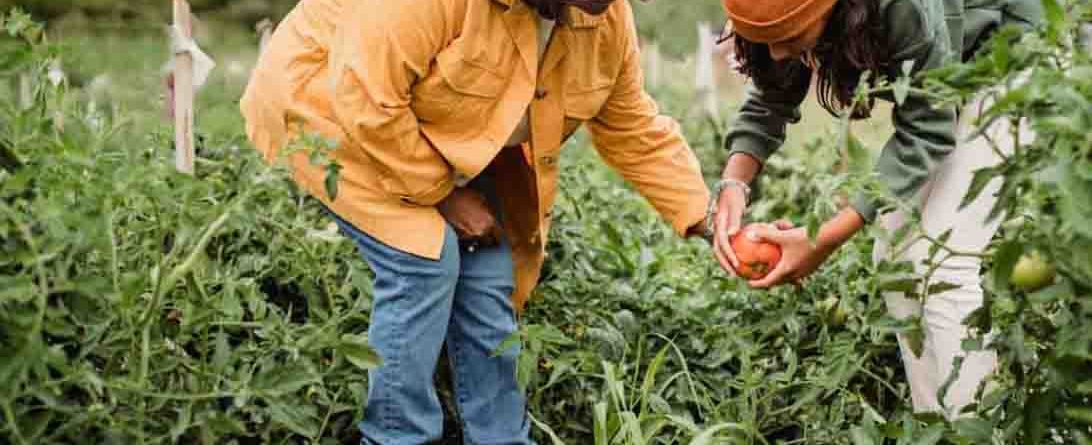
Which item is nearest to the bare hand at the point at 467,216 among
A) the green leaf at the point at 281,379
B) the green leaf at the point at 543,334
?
the green leaf at the point at 543,334

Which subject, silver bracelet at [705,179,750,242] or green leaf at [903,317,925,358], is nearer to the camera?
green leaf at [903,317,925,358]

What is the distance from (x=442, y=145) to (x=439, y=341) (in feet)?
1.14

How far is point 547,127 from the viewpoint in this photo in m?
2.89

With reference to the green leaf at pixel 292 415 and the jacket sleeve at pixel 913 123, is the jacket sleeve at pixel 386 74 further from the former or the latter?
the jacket sleeve at pixel 913 123

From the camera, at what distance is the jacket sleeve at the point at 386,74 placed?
263cm

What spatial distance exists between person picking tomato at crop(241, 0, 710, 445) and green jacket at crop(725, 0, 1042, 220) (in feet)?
1.62

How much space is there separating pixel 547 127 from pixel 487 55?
22cm

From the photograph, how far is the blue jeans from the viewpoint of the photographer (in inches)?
110

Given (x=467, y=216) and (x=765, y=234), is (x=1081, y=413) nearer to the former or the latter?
(x=765, y=234)

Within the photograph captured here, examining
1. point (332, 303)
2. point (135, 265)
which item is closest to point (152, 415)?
point (135, 265)

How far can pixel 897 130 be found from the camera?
276 centimetres

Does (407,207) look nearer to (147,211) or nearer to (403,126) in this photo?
(403,126)

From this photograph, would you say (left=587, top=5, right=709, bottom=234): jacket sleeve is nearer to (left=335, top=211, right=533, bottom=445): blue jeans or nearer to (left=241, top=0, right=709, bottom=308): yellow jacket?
(left=241, top=0, right=709, bottom=308): yellow jacket

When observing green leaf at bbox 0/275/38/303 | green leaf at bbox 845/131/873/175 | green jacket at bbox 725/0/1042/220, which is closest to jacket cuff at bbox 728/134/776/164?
green jacket at bbox 725/0/1042/220
